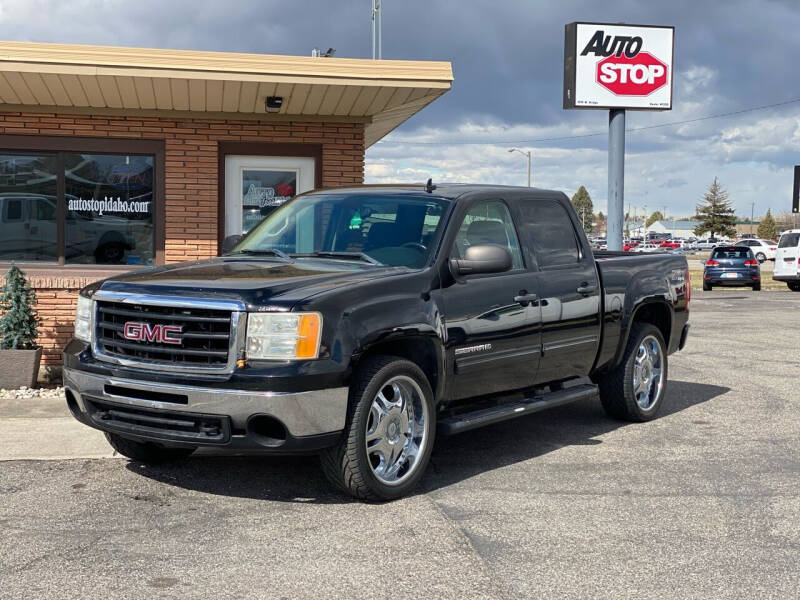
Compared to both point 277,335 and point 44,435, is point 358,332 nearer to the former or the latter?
point 277,335

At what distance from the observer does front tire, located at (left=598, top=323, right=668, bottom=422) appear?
8327mm

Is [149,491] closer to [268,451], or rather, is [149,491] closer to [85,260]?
[268,451]

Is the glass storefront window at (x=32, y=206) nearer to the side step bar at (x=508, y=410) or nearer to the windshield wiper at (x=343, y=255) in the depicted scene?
the windshield wiper at (x=343, y=255)

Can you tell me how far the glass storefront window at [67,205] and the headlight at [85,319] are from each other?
674 centimetres

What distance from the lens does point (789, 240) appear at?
32188mm

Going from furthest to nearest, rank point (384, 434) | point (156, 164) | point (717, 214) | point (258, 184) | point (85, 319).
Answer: point (717, 214)
point (258, 184)
point (156, 164)
point (85, 319)
point (384, 434)

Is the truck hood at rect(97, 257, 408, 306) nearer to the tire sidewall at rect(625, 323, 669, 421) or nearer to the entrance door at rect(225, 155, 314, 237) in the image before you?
the tire sidewall at rect(625, 323, 669, 421)

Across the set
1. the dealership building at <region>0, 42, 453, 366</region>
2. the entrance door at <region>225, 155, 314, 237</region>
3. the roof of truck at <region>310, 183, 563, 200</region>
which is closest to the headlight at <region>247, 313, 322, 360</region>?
the roof of truck at <region>310, 183, 563, 200</region>

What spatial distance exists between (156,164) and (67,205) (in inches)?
48.0

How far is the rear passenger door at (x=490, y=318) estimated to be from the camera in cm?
638

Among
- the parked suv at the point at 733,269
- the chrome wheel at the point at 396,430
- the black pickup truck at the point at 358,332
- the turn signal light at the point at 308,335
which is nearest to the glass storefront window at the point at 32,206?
the black pickup truck at the point at 358,332

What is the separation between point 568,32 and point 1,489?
18.8 metres

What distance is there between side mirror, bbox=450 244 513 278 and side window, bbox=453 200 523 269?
0.24 metres

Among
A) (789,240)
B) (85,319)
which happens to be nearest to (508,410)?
(85,319)
